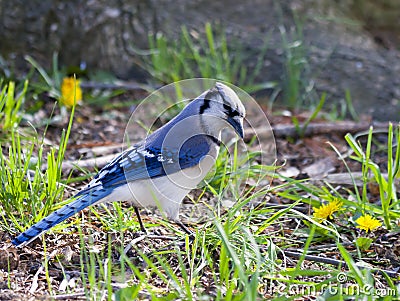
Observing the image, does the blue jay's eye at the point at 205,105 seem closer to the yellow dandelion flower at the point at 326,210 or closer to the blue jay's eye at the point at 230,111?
the blue jay's eye at the point at 230,111

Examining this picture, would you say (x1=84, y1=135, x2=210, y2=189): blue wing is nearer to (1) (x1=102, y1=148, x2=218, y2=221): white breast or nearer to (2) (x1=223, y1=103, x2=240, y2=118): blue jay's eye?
(1) (x1=102, y1=148, x2=218, y2=221): white breast

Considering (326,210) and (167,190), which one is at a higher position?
(167,190)

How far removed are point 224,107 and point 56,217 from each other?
46.6 inches

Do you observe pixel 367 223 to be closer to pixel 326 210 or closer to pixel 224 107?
pixel 326 210

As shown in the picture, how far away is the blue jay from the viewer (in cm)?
365

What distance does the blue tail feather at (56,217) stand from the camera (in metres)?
3.28

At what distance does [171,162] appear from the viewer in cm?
380

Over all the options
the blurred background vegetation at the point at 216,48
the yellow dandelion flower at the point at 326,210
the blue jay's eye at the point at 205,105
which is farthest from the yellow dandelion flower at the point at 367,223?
→ the blurred background vegetation at the point at 216,48

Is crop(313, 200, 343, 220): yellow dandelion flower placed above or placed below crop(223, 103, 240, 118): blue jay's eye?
below

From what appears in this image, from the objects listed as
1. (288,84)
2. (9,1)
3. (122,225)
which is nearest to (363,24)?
(288,84)

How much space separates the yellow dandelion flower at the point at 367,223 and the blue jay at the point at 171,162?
85 cm

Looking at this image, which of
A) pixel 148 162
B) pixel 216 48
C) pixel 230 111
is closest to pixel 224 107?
pixel 230 111

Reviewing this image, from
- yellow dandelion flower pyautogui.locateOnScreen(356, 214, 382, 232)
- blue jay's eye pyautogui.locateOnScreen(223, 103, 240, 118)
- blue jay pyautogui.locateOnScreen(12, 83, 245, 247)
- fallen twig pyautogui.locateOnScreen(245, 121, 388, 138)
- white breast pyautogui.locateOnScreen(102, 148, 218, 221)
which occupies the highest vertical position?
blue jay's eye pyautogui.locateOnScreen(223, 103, 240, 118)

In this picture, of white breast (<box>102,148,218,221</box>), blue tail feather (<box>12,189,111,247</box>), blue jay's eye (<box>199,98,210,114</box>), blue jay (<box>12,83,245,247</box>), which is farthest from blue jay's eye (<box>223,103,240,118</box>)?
blue tail feather (<box>12,189,111,247</box>)
